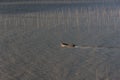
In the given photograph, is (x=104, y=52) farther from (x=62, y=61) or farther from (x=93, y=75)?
(x=93, y=75)

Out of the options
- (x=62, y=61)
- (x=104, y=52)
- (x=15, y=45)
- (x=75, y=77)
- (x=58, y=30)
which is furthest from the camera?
(x=58, y=30)

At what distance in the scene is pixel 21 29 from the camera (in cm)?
1346

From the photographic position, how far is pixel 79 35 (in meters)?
11.9

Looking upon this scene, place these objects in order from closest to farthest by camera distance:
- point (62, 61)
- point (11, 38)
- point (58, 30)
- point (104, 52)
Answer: point (62, 61) < point (104, 52) < point (11, 38) < point (58, 30)

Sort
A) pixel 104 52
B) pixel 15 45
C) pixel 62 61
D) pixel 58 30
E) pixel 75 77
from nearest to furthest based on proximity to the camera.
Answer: pixel 75 77 < pixel 62 61 < pixel 104 52 < pixel 15 45 < pixel 58 30

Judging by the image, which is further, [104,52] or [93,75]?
[104,52]

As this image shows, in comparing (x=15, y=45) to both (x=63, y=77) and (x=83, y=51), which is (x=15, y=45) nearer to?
(x=83, y=51)

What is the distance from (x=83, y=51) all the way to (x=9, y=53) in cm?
218

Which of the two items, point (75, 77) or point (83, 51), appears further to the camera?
point (83, 51)

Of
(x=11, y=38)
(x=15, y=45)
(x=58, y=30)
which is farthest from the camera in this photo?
(x=58, y=30)

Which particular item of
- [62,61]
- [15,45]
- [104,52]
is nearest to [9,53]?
[15,45]

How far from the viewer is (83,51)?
9453mm

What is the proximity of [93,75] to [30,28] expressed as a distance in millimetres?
6775

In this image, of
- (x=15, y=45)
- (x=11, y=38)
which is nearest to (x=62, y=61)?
(x=15, y=45)
